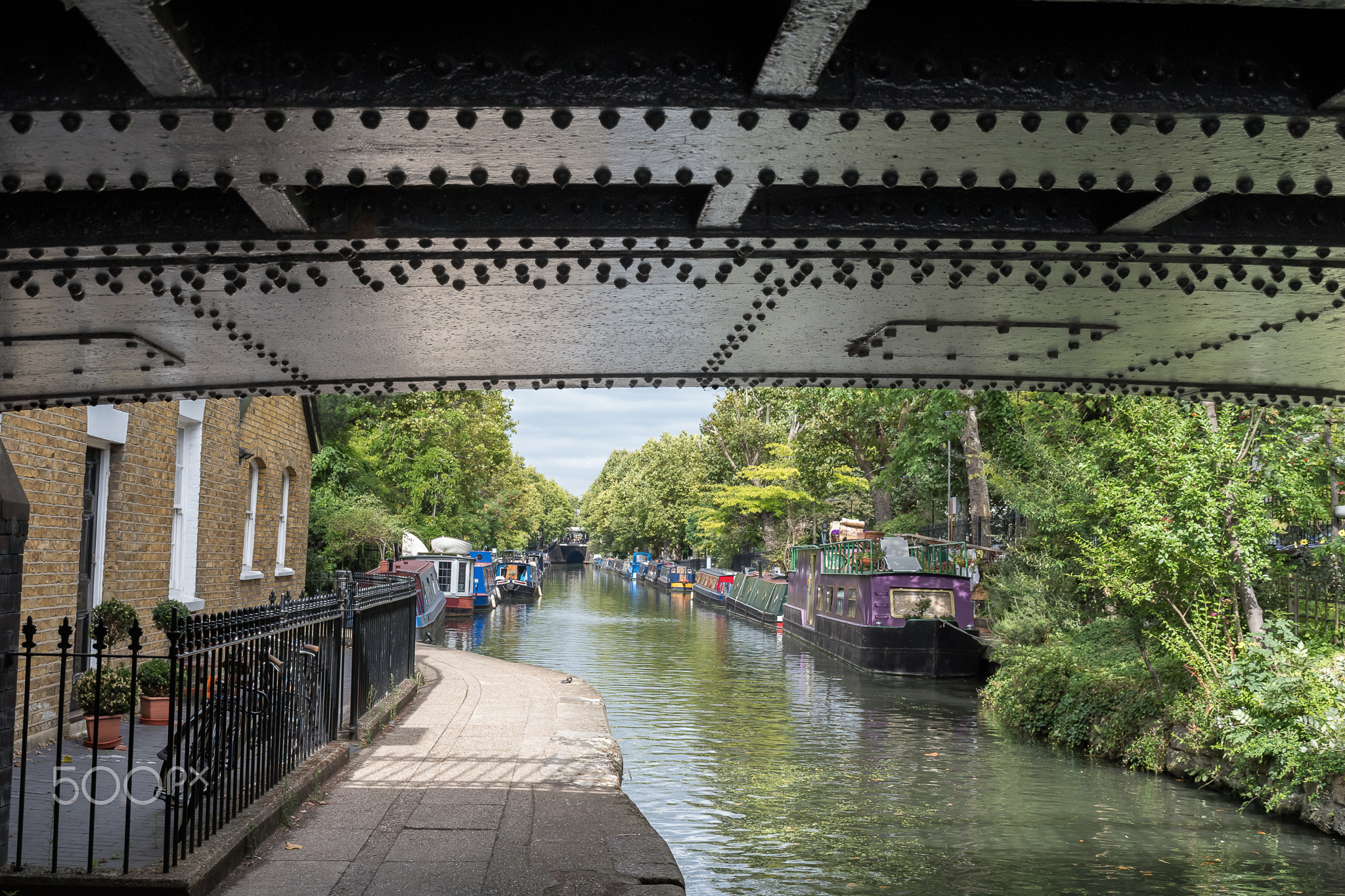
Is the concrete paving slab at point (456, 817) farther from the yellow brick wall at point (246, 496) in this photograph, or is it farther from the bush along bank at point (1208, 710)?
the bush along bank at point (1208, 710)

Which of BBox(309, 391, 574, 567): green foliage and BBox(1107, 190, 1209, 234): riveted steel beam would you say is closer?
BBox(1107, 190, 1209, 234): riveted steel beam

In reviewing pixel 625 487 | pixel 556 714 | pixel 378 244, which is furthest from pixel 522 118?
pixel 625 487

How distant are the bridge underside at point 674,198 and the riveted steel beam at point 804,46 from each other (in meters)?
0.01

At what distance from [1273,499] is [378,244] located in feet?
41.1

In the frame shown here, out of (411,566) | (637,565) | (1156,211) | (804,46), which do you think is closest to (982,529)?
(411,566)

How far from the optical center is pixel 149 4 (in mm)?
2578

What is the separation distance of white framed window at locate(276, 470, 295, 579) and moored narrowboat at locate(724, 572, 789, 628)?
21.2 metres

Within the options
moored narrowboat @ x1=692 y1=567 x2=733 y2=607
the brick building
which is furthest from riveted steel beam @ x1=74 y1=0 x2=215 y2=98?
moored narrowboat @ x1=692 y1=567 x2=733 y2=607

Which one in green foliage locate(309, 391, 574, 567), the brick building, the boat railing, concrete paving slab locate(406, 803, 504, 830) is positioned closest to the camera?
concrete paving slab locate(406, 803, 504, 830)

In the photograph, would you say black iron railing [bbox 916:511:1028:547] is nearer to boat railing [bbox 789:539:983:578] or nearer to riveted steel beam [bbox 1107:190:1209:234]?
boat railing [bbox 789:539:983:578]

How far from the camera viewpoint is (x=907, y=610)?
80.0 feet

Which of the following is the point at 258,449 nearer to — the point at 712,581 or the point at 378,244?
the point at 378,244

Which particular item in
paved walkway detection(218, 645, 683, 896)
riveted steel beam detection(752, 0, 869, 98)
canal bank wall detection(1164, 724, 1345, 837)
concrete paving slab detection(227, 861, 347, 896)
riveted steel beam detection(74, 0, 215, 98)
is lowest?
canal bank wall detection(1164, 724, 1345, 837)

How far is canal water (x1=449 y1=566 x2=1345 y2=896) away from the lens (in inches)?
345
